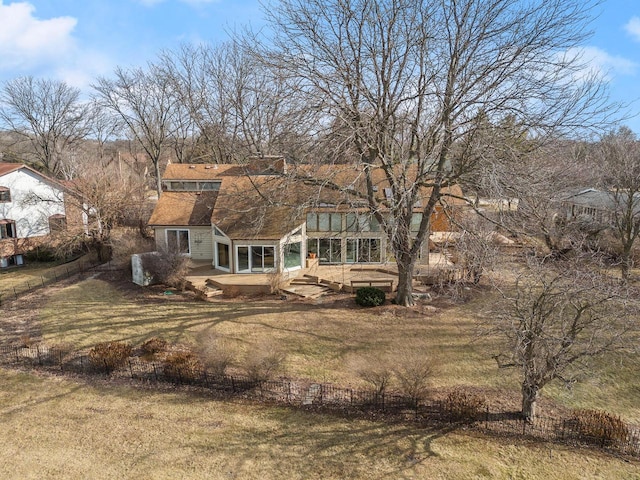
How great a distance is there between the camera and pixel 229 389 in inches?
431

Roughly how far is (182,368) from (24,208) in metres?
23.9

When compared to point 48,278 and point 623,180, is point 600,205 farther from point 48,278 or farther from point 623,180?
point 48,278

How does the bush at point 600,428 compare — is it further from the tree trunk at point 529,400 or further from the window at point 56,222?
the window at point 56,222

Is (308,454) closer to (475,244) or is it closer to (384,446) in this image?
(384,446)

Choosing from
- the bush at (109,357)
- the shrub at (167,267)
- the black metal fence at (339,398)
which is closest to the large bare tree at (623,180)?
the black metal fence at (339,398)

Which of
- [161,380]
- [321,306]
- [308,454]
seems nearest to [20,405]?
[161,380]

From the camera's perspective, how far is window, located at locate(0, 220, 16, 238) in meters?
26.4

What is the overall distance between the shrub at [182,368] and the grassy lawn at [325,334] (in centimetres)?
156

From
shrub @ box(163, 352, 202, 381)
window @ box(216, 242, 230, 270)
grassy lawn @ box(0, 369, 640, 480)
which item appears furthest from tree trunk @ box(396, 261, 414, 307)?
window @ box(216, 242, 230, 270)

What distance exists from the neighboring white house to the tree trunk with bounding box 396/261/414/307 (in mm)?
24516

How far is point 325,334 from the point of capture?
563 inches

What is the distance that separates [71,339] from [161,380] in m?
5.37

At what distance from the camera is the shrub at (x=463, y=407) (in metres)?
9.27

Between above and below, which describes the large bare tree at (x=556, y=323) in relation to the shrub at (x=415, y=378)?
above
